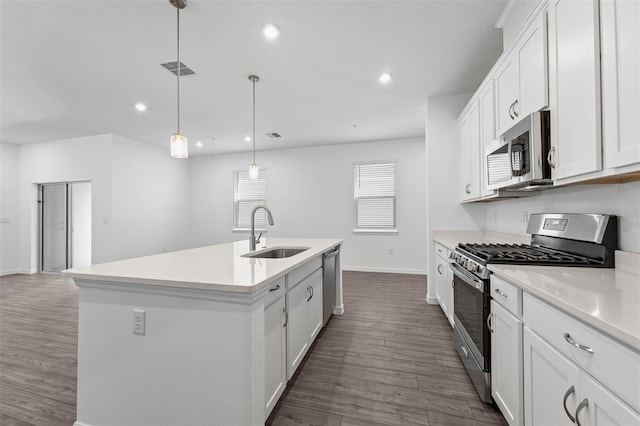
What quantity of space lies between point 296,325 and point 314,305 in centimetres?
45

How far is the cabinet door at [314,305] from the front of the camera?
7.30ft

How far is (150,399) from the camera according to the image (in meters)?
1.37

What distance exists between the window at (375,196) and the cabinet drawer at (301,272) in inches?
139

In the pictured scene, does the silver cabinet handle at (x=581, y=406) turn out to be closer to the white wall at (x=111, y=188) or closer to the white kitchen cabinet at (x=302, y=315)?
the white kitchen cabinet at (x=302, y=315)

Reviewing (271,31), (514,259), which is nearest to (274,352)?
(514,259)

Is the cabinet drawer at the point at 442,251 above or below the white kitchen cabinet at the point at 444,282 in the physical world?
above

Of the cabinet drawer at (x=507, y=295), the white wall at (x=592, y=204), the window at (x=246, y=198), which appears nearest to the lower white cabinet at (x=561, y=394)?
the cabinet drawer at (x=507, y=295)

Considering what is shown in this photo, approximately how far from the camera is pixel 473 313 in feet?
5.95

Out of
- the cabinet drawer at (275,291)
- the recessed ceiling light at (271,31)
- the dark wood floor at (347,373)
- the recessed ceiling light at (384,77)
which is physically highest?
the recessed ceiling light at (384,77)

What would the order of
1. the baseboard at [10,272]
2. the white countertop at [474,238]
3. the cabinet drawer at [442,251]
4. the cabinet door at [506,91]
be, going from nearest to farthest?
the cabinet door at [506,91]
the white countertop at [474,238]
the cabinet drawer at [442,251]
the baseboard at [10,272]

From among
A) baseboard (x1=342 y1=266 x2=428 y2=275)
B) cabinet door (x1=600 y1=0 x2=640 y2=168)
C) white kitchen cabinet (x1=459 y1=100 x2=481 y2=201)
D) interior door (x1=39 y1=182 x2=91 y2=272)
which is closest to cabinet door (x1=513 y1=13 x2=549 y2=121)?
cabinet door (x1=600 y1=0 x2=640 y2=168)

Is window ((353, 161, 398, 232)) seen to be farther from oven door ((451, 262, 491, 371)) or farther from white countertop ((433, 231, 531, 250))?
oven door ((451, 262, 491, 371))

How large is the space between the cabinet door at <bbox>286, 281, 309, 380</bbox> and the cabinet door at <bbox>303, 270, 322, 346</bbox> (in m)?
0.08

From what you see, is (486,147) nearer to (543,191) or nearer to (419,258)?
(543,191)
